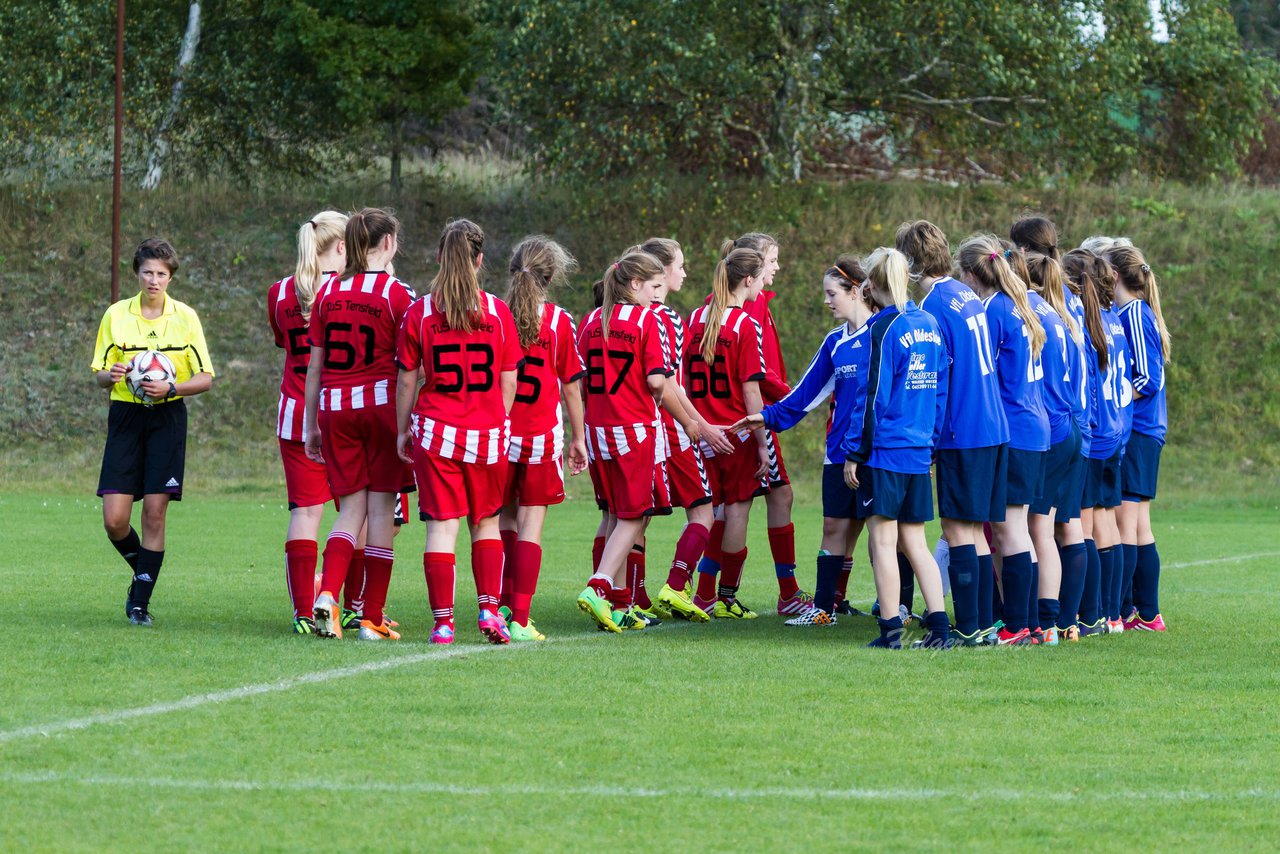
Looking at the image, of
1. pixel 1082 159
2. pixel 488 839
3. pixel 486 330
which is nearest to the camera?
pixel 488 839

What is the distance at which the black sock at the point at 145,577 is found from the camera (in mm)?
8906

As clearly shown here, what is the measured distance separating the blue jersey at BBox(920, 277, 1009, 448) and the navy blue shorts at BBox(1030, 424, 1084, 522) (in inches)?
21.3

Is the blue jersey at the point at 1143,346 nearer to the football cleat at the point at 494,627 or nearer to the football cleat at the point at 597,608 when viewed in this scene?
the football cleat at the point at 597,608

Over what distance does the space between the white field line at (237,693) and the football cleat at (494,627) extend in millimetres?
101

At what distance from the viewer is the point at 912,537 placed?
323 inches

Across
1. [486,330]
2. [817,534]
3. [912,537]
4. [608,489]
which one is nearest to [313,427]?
[486,330]

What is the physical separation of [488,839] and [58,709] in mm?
2454

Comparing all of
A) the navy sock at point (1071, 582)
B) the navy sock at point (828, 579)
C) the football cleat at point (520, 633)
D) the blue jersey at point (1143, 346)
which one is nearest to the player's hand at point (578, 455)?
the football cleat at point (520, 633)

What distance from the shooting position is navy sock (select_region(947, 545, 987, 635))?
825cm

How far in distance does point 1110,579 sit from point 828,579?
1608 mm

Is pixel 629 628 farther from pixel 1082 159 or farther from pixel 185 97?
pixel 185 97

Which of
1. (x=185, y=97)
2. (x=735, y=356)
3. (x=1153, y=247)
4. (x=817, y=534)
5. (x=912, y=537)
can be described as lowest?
(x=817, y=534)

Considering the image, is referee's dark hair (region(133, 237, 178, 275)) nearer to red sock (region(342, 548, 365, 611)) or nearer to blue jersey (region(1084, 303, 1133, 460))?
red sock (region(342, 548, 365, 611))

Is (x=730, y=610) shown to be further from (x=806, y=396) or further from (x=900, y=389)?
(x=900, y=389)
